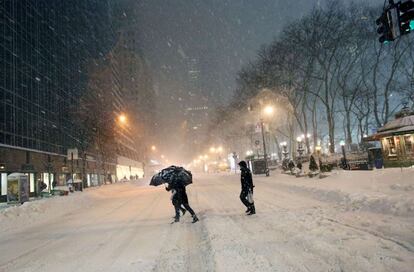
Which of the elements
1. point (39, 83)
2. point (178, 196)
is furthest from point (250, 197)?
point (39, 83)

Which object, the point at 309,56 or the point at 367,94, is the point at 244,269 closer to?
the point at 309,56

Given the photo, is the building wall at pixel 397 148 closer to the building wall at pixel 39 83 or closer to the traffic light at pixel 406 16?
the traffic light at pixel 406 16

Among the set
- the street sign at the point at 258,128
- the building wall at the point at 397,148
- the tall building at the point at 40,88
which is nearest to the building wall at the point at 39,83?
the tall building at the point at 40,88

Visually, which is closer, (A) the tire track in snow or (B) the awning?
(A) the tire track in snow

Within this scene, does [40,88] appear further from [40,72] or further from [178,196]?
[178,196]

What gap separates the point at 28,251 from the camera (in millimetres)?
9453

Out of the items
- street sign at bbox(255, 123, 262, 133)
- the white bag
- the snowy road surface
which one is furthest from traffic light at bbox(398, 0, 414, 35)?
street sign at bbox(255, 123, 262, 133)

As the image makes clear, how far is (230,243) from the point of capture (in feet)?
27.3

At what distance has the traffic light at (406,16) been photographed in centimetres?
1175

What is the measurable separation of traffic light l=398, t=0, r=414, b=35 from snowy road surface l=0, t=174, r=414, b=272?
6091 mm

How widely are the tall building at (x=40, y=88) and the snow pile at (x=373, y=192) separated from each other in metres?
25.8

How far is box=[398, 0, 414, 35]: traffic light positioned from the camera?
11750 mm

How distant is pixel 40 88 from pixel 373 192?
4045cm

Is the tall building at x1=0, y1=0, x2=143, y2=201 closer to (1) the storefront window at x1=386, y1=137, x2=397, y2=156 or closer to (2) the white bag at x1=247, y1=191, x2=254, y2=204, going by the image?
(2) the white bag at x1=247, y1=191, x2=254, y2=204
